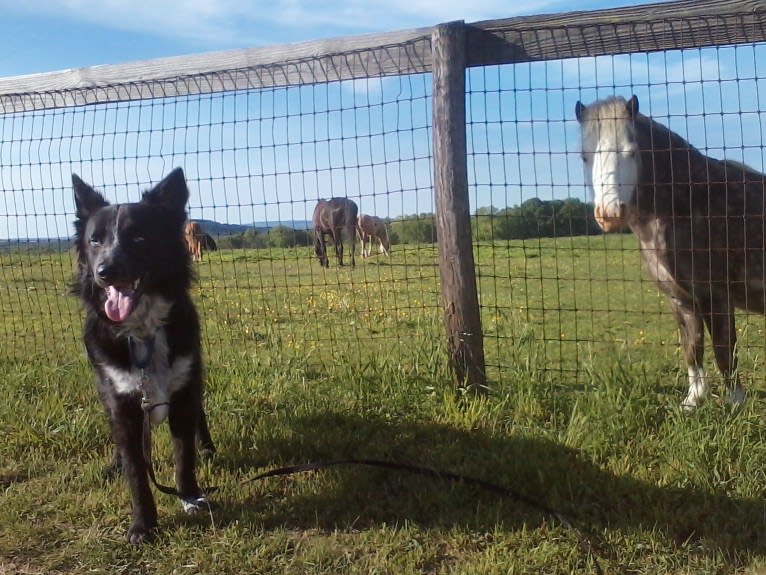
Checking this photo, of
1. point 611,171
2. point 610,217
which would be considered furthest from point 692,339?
point 611,171

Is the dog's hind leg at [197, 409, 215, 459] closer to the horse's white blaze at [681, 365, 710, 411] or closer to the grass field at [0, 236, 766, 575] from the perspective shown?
the grass field at [0, 236, 766, 575]

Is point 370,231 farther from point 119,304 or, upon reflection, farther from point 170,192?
point 119,304

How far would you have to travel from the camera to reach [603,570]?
2543 mm

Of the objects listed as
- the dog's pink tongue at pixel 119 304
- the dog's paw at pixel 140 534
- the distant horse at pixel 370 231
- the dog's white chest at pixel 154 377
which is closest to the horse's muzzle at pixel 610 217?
the dog's white chest at pixel 154 377

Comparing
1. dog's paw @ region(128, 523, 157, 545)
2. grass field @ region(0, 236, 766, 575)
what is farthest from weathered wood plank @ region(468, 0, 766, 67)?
dog's paw @ region(128, 523, 157, 545)

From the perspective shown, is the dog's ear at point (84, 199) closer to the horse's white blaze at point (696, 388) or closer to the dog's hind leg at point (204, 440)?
the dog's hind leg at point (204, 440)

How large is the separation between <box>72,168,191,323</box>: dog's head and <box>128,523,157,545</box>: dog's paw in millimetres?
925

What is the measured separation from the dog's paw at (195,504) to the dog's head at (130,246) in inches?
35.9

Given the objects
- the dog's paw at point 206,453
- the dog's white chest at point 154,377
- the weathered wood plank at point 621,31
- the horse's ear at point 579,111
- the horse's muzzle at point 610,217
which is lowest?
the dog's paw at point 206,453

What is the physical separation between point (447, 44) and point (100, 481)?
3.07 m

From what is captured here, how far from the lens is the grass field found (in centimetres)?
270

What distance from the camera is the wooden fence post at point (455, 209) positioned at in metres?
3.83

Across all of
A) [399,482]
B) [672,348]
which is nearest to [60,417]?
[399,482]

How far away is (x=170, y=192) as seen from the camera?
3180 millimetres
